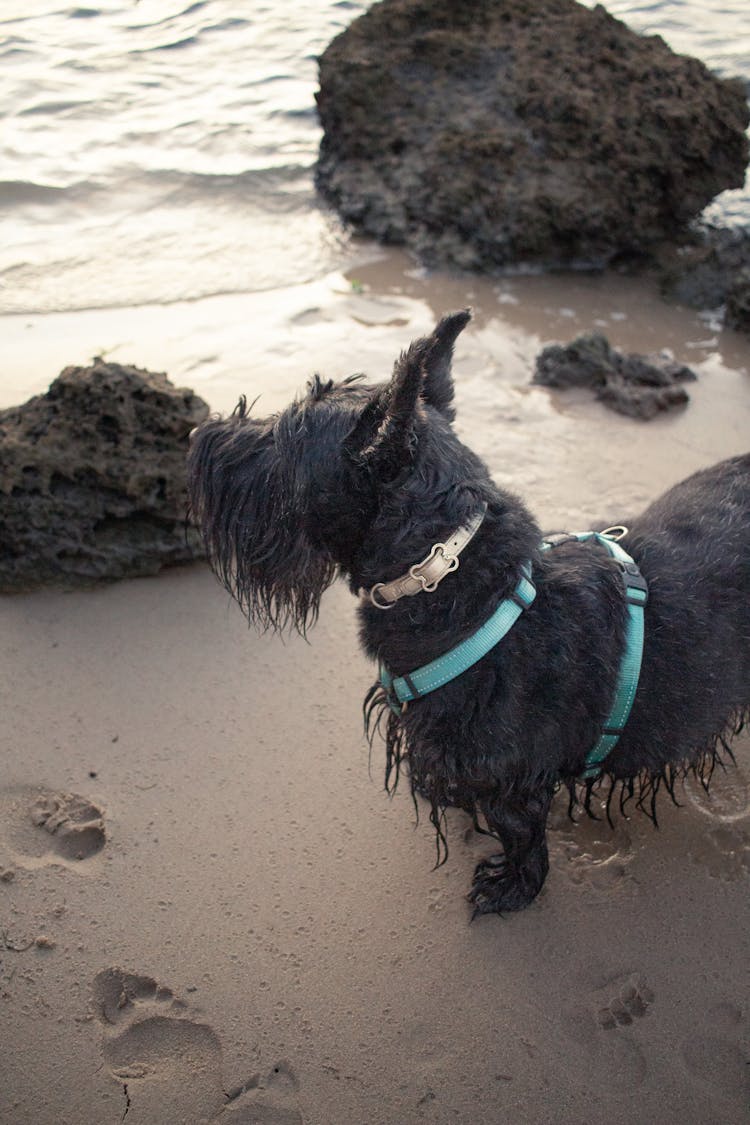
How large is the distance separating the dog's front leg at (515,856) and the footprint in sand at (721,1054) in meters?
0.66

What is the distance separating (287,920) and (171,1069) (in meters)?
0.58

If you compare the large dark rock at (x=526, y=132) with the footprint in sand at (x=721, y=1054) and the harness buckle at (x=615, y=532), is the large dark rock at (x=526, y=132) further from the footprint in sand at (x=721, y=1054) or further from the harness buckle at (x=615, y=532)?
the footprint in sand at (x=721, y=1054)

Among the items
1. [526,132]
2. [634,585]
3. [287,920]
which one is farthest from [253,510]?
[526,132]

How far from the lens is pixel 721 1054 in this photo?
270 centimetres

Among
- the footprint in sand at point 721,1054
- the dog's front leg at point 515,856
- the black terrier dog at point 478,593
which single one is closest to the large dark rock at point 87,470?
the black terrier dog at point 478,593

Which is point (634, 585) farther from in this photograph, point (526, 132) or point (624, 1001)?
point (526, 132)

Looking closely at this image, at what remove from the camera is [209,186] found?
8.34 meters

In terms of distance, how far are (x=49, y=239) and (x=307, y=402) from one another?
589 centimetres

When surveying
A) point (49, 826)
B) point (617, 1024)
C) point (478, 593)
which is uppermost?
point (478, 593)

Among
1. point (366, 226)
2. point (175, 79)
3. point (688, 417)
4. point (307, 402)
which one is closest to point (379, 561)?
point (307, 402)

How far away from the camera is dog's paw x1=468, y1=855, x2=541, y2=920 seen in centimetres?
306

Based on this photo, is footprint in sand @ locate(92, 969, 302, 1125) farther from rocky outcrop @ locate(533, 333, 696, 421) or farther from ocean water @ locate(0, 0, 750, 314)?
ocean water @ locate(0, 0, 750, 314)

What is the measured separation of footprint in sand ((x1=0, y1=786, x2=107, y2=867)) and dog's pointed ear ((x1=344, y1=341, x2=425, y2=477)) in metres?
1.78

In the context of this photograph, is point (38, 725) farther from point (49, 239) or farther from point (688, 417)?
point (49, 239)
